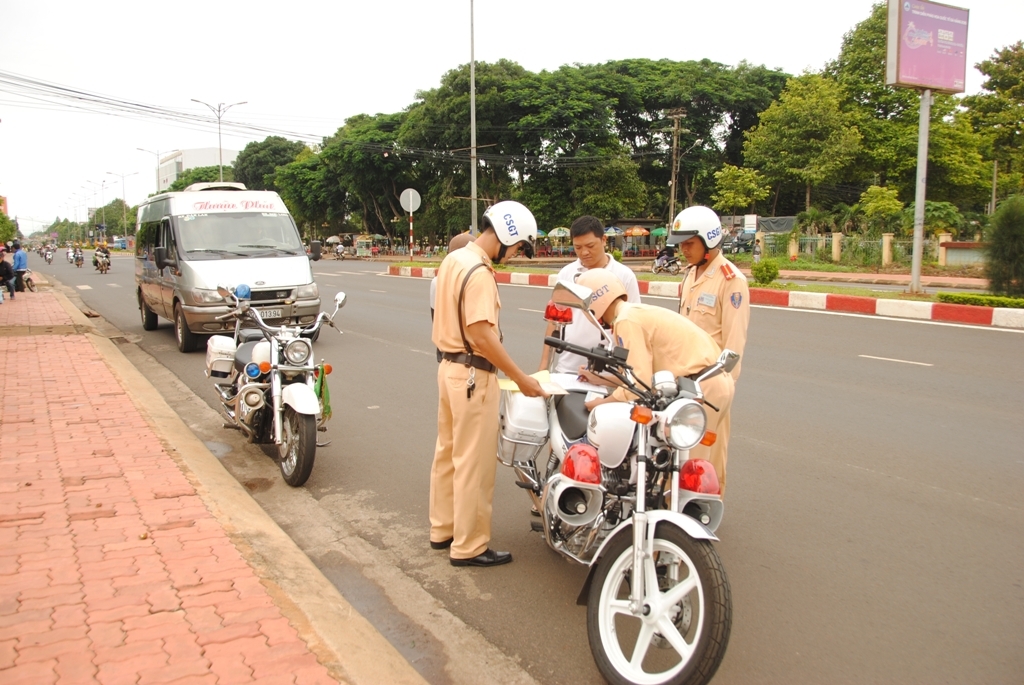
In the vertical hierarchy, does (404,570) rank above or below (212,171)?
below

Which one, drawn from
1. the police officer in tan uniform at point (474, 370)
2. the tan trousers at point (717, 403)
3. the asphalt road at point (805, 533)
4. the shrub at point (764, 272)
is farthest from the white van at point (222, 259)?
A: the shrub at point (764, 272)

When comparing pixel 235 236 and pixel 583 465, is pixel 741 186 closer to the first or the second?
pixel 235 236

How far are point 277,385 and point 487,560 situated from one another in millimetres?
2159

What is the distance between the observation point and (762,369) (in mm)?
8992

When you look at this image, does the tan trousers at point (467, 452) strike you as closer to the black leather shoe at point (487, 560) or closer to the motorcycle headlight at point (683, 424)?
the black leather shoe at point (487, 560)

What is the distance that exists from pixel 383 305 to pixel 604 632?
14.5 m

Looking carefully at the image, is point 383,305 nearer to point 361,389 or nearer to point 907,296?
point 361,389

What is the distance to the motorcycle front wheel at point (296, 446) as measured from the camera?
5035mm

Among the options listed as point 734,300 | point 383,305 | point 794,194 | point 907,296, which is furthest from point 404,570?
point 794,194

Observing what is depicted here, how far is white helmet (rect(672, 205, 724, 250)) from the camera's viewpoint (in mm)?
3961

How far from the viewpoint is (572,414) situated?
11.8 ft

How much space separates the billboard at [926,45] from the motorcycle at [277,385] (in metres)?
14.9

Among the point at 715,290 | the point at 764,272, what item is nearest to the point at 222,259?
the point at 715,290

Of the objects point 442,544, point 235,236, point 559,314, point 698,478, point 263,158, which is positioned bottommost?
point 442,544
